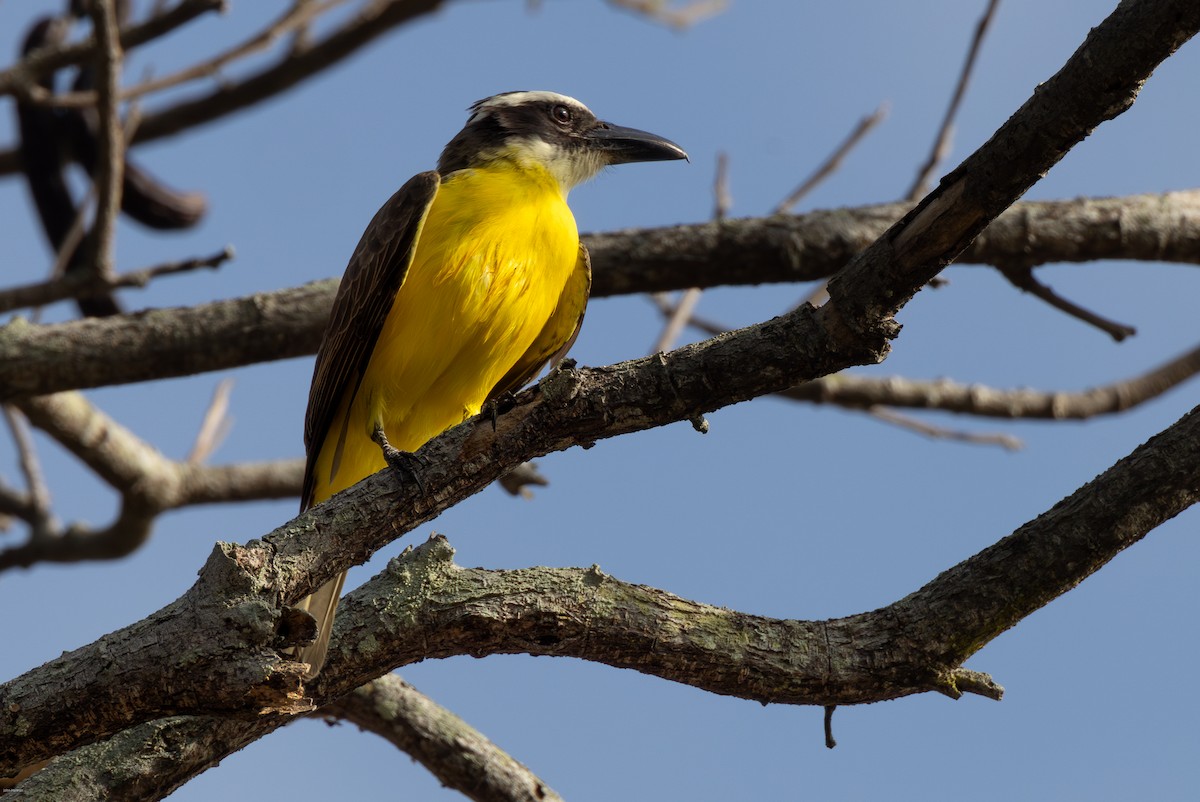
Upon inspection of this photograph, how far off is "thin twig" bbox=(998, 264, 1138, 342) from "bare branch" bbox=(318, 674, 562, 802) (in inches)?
117

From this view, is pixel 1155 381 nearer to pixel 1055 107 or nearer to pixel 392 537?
pixel 1055 107

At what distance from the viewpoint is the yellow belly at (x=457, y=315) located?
4.98m

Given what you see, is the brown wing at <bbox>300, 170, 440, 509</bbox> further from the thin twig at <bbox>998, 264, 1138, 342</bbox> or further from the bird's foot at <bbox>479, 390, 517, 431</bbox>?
the thin twig at <bbox>998, 264, 1138, 342</bbox>

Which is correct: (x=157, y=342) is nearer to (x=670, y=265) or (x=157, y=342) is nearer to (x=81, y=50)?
(x=81, y=50)

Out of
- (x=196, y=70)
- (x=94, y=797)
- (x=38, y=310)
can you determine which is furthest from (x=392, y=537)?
(x=196, y=70)

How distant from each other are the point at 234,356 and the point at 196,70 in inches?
70.2

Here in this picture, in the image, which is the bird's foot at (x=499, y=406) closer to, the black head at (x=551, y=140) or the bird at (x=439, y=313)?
the bird at (x=439, y=313)

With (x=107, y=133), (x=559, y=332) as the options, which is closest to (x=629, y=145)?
(x=559, y=332)

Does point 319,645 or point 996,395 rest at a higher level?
point 996,395

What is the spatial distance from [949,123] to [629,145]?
1.58 meters

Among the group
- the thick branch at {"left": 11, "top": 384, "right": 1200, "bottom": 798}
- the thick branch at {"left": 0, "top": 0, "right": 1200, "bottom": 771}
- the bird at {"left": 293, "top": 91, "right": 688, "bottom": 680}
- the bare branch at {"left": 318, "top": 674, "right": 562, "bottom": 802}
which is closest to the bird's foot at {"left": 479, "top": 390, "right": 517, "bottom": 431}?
the thick branch at {"left": 0, "top": 0, "right": 1200, "bottom": 771}

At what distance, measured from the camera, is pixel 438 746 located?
4.52 m

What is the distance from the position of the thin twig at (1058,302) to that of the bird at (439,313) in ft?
6.38

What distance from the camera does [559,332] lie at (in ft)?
18.2
